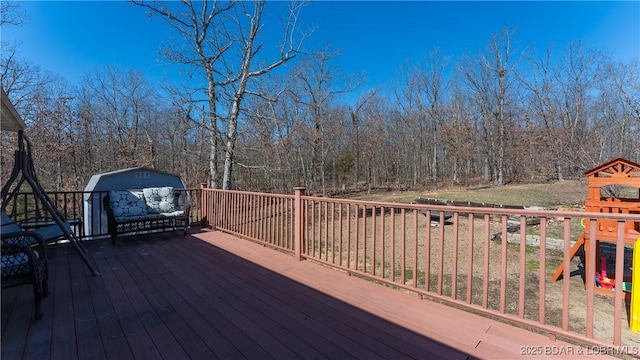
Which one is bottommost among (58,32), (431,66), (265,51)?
(58,32)

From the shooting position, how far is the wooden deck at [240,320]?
183cm

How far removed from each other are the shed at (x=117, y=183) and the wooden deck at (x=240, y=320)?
11.0 ft

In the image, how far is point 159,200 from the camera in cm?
528

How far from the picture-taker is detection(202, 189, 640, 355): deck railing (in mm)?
1894

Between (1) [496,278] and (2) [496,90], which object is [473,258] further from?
(2) [496,90]

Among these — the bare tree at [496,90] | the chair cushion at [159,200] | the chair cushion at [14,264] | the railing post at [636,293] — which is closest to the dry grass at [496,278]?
the railing post at [636,293]

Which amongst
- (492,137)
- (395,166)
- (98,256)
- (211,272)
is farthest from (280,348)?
(492,137)

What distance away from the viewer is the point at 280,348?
6.09 ft

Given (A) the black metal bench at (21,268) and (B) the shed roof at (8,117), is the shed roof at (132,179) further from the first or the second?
(A) the black metal bench at (21,268)

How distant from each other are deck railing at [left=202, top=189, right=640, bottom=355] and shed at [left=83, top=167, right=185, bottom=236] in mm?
2044

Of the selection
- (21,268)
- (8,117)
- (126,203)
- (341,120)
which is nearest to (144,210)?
(126,203)

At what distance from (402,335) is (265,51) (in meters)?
10.5

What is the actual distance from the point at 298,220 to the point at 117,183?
525 cm

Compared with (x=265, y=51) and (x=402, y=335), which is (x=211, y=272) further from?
(x=265, y=51)
